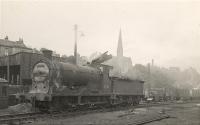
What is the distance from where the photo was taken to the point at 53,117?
1628 cm

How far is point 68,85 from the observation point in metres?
20.0

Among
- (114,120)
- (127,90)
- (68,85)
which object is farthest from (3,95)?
(127,90)

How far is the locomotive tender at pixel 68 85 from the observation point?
1867cm

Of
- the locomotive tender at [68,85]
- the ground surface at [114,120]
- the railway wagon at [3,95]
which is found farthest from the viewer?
the railway wagon at [3,95]

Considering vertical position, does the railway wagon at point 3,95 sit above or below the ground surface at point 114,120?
above

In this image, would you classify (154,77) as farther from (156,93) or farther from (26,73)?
(26,73)

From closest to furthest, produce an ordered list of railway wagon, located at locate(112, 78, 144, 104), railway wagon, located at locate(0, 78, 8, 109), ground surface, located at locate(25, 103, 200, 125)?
ground surface, located at locate(25, 103, 200, 125) < railway wagon, located at locate(0, 78, 8, 109) < railway wagon, located at locate(112, 78, 144, 104)

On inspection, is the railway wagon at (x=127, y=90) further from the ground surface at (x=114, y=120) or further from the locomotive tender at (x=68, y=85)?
the ground surface at (x=114, y=120)

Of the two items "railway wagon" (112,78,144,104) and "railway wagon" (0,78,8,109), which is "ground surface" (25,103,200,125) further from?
"railway wagon" (0,78,8,109)

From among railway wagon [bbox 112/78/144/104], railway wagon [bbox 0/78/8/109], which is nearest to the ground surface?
railway wagon [bbox 112/78/144/104]

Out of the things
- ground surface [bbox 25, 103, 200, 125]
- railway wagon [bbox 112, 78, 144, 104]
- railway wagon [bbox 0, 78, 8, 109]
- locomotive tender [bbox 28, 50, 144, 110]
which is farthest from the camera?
railway wagon [bbox 112, 78, 144, 104]

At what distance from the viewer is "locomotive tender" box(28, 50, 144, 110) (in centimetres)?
1867

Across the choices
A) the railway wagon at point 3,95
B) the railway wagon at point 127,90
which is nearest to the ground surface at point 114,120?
the railway wagon at point 127,90

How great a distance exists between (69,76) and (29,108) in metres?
4.22
